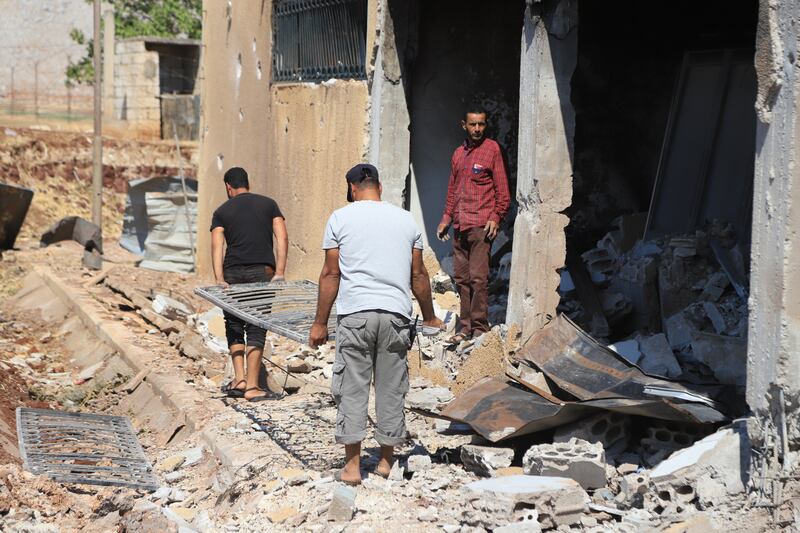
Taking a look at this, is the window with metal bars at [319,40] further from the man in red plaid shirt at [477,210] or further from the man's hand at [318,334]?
the man's hand at [318,334]

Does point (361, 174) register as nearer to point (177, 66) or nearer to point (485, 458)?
point (485, 458)

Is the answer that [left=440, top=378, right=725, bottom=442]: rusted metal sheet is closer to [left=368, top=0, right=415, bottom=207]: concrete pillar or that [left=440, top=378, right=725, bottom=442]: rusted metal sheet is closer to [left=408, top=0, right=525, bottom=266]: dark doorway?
[left=368, top=0, right=415, bottom=207]: concrete pillar

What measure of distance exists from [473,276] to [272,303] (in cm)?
158

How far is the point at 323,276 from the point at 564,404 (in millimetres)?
1560

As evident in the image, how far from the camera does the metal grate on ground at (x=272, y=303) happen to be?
6.42 m

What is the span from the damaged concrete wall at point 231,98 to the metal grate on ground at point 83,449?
471 cm

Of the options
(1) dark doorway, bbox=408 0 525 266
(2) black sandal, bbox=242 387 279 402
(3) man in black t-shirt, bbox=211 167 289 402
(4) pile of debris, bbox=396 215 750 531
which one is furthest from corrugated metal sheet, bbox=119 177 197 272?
(4) pile of debris, bbox=396 215 750 531

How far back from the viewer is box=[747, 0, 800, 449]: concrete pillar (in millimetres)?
4445

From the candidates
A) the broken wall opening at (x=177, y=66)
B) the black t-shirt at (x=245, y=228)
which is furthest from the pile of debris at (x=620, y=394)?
the broken wall opening at (x=177, y=66)

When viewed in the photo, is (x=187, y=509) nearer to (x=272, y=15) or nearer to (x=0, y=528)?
(x=0, y=528)

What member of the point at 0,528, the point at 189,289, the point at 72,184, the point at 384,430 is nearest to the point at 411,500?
the point at 384,430

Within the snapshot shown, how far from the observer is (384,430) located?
5.41 metres

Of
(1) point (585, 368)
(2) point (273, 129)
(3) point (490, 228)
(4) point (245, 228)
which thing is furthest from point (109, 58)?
(1) point (585, 368)

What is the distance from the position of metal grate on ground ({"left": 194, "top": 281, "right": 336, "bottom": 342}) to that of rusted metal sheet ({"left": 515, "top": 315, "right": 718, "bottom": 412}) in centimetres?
139
